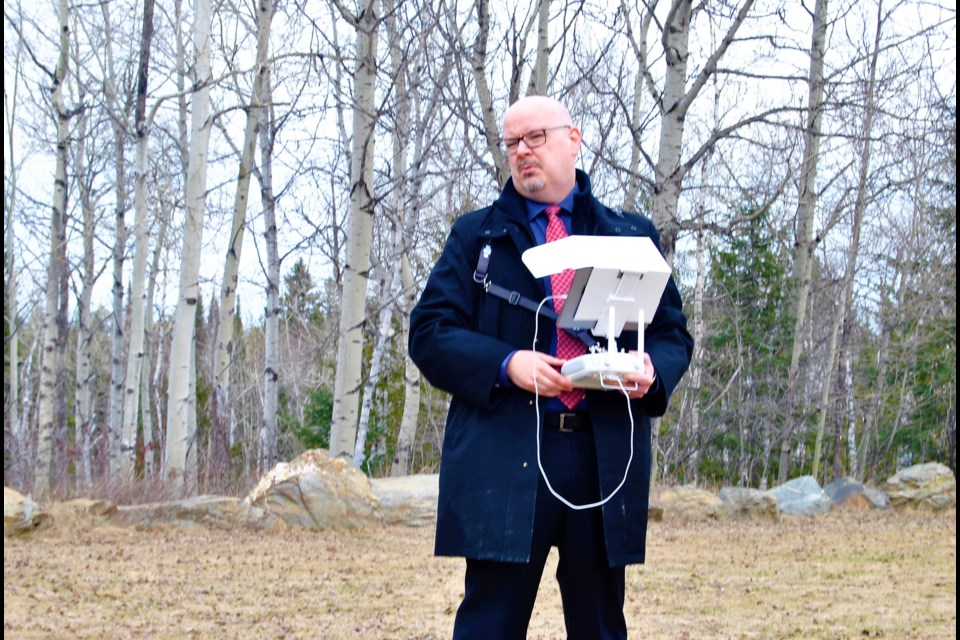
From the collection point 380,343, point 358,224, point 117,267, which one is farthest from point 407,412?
point 358,224

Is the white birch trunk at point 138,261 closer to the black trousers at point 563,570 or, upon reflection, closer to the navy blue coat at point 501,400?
the navy blue coat at point 501,400

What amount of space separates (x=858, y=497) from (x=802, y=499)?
78 centimetres

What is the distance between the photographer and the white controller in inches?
97.8

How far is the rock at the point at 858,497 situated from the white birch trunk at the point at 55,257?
790 cm

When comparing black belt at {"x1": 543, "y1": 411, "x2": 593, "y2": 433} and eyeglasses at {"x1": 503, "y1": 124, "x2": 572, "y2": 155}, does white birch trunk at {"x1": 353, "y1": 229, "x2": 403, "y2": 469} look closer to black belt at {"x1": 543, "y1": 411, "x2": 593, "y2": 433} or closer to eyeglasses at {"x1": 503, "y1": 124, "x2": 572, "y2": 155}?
eyeglasses at {"x1": 503, "y1": 124, "x2": 572, "y2": 155}

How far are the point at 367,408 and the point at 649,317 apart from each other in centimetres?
1427

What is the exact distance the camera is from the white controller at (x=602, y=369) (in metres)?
2.48

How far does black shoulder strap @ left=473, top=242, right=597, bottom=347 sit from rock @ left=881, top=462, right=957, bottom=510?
387 inches

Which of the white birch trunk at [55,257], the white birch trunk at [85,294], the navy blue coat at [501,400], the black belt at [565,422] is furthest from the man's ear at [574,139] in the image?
the white birch trunk at [85,294]

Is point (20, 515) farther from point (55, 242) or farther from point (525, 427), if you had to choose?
point (55, 242)

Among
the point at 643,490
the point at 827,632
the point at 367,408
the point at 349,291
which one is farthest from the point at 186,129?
the point at 643,490

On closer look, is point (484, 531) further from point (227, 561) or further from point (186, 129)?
point (186, 129)

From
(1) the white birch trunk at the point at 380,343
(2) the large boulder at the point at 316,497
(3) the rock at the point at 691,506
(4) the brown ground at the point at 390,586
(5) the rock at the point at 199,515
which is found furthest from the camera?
(1) the white birch trunk at the point at 380,343

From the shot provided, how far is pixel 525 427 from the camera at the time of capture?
9.01 feet
